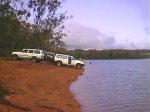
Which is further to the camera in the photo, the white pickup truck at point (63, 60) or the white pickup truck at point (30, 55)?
the white pickup truck at point (63, 60)

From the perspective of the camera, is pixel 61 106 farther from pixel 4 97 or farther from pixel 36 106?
pixel 4 97

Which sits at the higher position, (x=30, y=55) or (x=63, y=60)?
(x=30, y=55)

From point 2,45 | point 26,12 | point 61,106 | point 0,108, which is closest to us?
point 0,108

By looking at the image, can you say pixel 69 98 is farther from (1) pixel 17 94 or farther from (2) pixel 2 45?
(2) pixel 2 45

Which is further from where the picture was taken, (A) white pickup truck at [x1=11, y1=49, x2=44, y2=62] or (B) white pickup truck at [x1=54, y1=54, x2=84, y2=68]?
(B) white pickup truck at [x1=54, y1=54, x2=84, y2=68]

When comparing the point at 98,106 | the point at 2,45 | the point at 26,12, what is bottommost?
the point at 98,106

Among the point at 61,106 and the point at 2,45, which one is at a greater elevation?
the point at 2,45

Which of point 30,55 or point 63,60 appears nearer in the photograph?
point 30,55

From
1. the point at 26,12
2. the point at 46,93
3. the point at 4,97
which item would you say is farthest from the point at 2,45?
the point at 4,97

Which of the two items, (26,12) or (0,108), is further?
(26,12)

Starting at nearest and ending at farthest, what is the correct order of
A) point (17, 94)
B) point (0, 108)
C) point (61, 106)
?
point (0, 108) → point (61, 106) → point (17, 94)

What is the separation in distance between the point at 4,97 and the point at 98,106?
18.3 feet

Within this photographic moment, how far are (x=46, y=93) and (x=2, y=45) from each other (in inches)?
1452

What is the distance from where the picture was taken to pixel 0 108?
14.9 m
